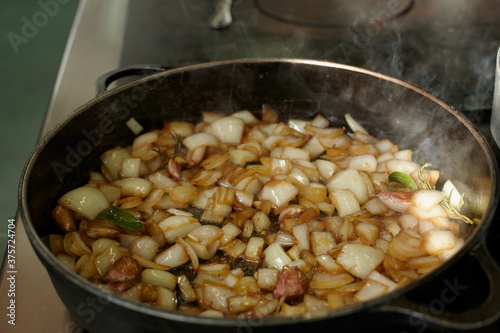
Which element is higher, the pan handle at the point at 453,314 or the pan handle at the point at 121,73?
the pan handle at the point at 121,73

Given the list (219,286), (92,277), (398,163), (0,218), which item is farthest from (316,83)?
(0,218)

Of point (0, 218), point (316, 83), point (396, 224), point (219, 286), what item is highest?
point (316, 83)

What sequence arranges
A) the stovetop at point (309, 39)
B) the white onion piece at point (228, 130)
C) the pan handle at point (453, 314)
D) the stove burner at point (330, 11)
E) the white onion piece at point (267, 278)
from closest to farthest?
the pan handle at point (453, 314) → the white onion piece at point (267, 278) → the white onion piece at point (228, 130) → the stovetop at point (309, 39) → the stove burner at point (330, 11)

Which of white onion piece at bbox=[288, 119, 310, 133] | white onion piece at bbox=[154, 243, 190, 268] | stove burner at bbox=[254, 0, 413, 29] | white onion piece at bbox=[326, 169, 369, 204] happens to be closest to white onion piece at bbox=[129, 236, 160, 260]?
white onion piece at bbox=[154, 243, 190, 268]

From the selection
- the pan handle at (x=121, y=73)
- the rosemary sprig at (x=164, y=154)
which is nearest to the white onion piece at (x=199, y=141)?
the rosemary sprig at (x=164, y=154)

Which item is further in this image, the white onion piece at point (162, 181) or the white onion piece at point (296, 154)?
the white onion piece at point (296, 154)

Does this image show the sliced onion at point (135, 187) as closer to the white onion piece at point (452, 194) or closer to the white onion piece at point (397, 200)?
the white onion piece at point (397, 200)

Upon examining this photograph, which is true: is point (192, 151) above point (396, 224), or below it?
above

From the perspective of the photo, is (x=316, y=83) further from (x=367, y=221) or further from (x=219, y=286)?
(x=219, y=286)
